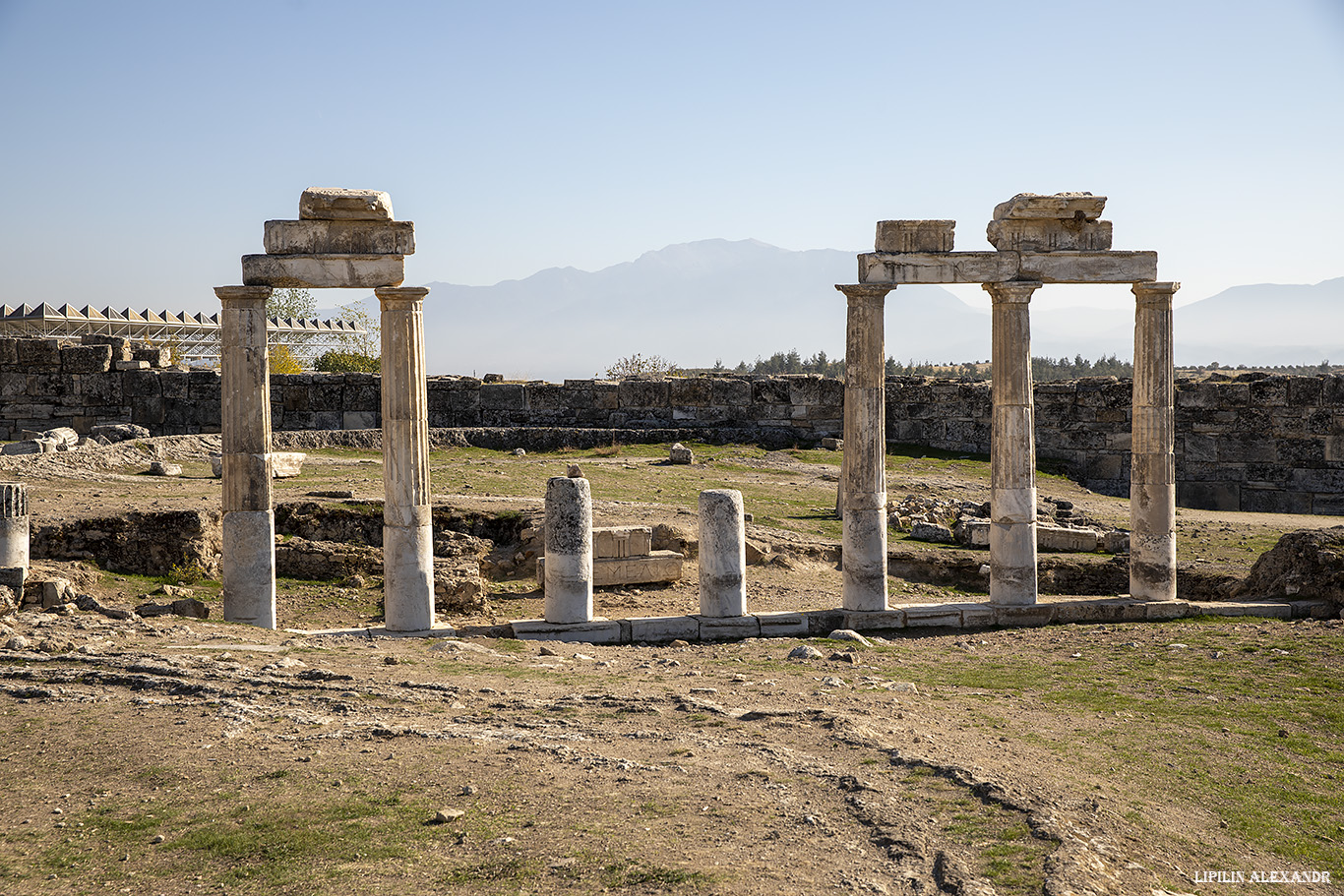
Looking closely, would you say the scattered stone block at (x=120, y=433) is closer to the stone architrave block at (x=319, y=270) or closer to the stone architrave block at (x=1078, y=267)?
the stone architrave block at (x=319, y=270)

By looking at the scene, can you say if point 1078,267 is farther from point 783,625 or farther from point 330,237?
point 330,237

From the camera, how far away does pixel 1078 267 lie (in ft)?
43.8

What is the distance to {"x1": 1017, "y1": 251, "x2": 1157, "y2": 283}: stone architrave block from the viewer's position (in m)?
13.4

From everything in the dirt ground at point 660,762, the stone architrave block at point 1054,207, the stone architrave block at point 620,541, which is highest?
the stone architrave block at point 1054,207

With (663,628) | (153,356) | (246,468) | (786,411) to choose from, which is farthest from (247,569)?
(153,356)

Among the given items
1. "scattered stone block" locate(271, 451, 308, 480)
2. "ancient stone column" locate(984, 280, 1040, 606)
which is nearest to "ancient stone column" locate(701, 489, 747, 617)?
"ancient stone column" locate(984, 280, 1040, 606)

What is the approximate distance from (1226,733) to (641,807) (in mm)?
5205

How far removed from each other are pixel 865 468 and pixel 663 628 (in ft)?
10.2

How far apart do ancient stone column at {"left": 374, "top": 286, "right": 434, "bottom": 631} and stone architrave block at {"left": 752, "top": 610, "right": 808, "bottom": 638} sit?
383 centimetres

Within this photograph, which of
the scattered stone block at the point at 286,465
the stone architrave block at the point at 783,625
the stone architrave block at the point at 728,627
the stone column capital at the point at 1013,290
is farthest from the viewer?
the scattered stone block at the point at 286,465

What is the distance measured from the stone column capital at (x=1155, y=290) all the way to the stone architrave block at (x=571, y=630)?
7672mm

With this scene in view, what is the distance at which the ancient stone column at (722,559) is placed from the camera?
12.9 metres

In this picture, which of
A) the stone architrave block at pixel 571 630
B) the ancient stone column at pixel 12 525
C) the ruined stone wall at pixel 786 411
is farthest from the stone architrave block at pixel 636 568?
the ruined stone wall at pixel 786 411

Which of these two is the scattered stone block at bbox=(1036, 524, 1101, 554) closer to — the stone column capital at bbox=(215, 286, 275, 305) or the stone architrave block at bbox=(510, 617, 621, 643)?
the stone architrave block at bbox=(510, 617, 621, 643)
